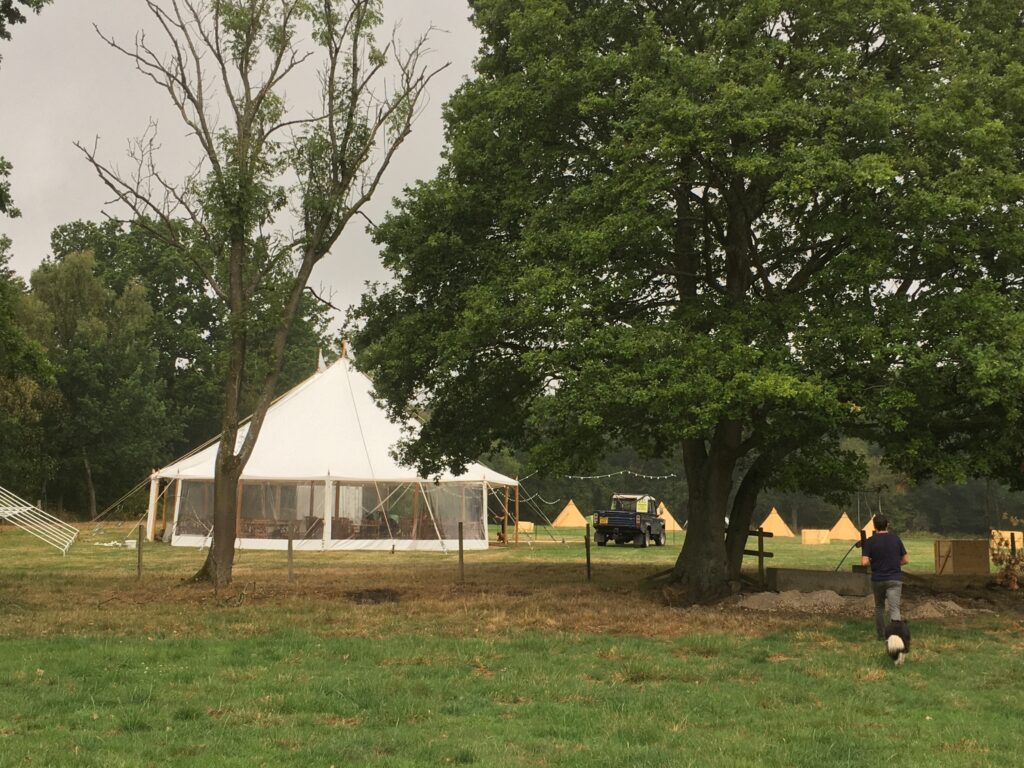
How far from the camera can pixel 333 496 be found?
96.2ft

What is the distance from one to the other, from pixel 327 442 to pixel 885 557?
2264 centimetres

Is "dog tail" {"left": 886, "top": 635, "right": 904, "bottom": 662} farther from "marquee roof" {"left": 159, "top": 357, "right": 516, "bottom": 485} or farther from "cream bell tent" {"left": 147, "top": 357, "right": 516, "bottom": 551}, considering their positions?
"cream bell tent" {"left": 147, "top": 357, "right": 516, "bottom": 551}

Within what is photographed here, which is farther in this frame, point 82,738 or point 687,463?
point 687,463

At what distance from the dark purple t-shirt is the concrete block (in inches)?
227

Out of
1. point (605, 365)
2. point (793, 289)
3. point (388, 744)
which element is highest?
point (793, 289)

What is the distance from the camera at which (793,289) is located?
15828 millimetres

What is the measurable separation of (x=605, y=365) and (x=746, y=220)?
13.5ft

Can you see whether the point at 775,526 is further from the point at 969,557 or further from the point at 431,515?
the point at 969,557

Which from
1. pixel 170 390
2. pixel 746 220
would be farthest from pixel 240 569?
pixel 170 390

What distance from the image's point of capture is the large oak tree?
42.9 ft

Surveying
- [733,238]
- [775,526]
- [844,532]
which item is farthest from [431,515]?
[775,526]

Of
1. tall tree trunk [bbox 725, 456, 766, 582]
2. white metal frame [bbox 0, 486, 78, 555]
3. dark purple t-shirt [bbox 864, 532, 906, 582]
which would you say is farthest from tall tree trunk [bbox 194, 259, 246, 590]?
dark purple t-shirt [bbox 864, 532, 906, 582]

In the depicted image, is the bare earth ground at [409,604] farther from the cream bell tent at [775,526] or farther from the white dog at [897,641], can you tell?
the cream bell tent at [775,526]

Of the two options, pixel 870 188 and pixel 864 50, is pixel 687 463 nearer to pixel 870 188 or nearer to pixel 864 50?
pixel 870 188
